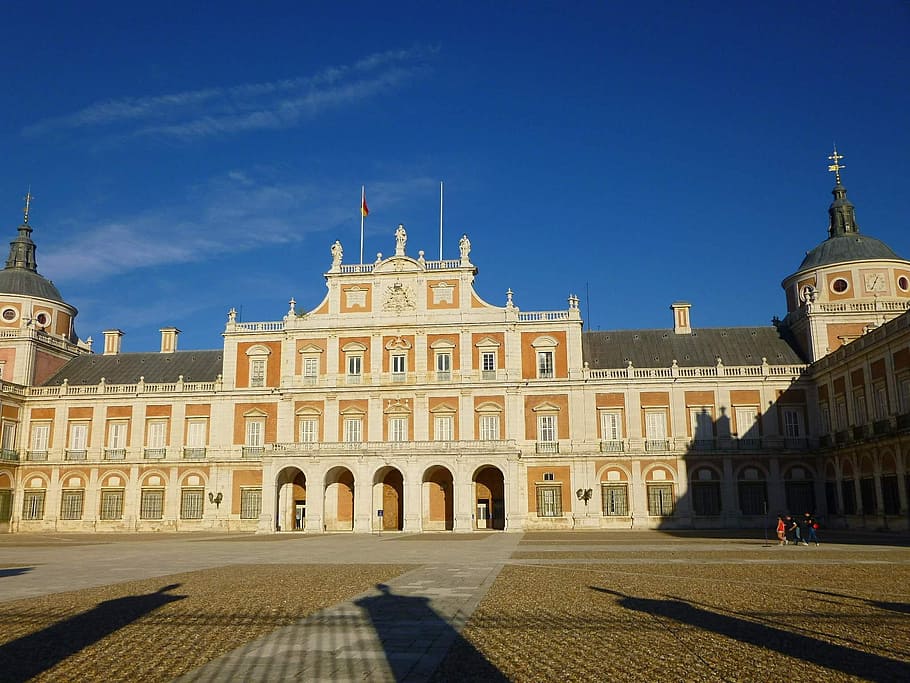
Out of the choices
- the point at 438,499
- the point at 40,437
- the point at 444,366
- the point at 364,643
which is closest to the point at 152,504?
the point at 40,437

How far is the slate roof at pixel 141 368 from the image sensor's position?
58.5 m

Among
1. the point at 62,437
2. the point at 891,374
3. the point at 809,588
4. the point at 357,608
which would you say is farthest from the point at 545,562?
the point at 62,437

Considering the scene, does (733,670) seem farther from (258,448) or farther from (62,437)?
(62,437)

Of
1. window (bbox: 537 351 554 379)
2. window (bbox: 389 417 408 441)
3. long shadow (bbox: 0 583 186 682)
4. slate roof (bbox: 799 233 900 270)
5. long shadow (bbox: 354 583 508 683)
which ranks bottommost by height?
long shadow (bbox: 354 583 508 683)

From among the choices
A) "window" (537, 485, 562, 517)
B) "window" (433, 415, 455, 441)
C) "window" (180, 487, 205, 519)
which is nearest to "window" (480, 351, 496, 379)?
"window" (433, 415, 455, 441)

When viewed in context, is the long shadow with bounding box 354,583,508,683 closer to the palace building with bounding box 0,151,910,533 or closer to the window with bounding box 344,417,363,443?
the palace building with bounding box 0,151,910,533

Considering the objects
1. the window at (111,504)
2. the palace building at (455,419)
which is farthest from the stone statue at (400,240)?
the window at (111,504)

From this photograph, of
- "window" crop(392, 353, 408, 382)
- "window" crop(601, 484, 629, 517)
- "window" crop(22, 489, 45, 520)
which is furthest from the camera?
"window" crop(22, 489, 45, 520)

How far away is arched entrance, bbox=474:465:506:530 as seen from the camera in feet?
166

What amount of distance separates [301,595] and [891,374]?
33311 millimetres

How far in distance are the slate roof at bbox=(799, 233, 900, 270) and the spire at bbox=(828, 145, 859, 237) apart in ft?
2.51

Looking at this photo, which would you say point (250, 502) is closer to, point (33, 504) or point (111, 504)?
point (111, 504)

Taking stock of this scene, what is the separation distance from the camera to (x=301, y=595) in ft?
51.3

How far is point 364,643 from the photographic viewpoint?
10.6 metres
